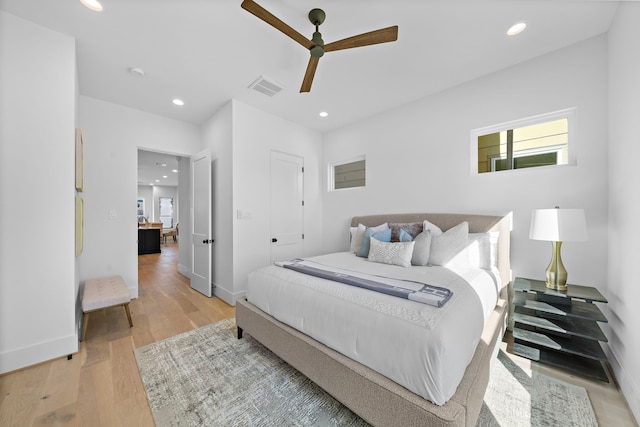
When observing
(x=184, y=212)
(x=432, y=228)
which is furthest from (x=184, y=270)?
(x=432, y=228)

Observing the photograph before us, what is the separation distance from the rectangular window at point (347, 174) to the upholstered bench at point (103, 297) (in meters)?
3.39

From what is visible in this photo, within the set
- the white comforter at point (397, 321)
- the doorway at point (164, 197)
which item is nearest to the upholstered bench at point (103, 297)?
the white comforter at point (397, 321)

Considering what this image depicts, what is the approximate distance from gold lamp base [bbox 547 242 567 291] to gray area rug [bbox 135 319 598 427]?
0.74m

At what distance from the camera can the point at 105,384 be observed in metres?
1.76

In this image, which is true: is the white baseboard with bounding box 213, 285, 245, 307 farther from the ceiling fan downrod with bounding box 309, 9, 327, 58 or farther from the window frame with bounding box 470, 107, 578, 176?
the window frame with bounding box 470, 107, 578, 176

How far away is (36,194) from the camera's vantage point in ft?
6.54

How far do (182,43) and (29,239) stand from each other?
6.95ft

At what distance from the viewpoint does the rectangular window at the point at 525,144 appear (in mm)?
2378

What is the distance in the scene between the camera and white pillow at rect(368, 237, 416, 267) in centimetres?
245

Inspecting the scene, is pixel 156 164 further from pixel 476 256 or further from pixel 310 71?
pixel 476 256

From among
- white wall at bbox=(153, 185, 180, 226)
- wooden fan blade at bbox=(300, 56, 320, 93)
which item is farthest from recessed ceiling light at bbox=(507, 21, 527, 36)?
white wall at bbox=(153, 185, 180, 226)

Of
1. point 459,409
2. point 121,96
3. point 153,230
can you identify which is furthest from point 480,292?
point 153,230

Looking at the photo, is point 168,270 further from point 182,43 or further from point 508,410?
point 508,410

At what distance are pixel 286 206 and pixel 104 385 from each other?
288cm
